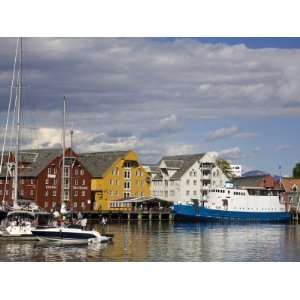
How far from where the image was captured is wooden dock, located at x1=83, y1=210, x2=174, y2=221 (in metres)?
42.6

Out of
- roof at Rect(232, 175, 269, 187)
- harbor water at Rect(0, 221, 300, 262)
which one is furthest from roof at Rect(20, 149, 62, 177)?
harbor water at Rect(0, 221, 300, 262)

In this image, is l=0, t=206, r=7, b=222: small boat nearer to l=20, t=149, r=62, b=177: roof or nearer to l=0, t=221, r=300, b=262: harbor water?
l=0, t=221, r=300, b=262: harbor water

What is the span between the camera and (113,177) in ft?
149

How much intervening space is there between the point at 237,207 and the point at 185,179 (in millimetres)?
3651

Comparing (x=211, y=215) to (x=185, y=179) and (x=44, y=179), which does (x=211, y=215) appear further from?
(x=44, y=179)

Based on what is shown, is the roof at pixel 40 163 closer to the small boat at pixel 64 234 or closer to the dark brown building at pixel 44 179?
the dark brown building at pixel 44 179

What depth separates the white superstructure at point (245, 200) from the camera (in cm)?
4619

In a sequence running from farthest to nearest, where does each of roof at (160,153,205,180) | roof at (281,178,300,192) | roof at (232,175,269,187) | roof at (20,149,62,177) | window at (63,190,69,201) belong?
roof at (281,178,300,192), roof at (160,153,205,180), roof at (232,175,269,187), window at (63,190,69,201), roof at (20,149,62,177)

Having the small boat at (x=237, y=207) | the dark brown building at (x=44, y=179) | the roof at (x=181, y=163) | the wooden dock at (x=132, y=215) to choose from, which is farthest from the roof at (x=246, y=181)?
the dark brown building at (x=44, y=179)

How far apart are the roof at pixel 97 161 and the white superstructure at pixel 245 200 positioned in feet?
20.8

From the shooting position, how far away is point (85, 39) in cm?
2177

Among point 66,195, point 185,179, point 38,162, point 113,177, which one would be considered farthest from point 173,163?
point 38,162
